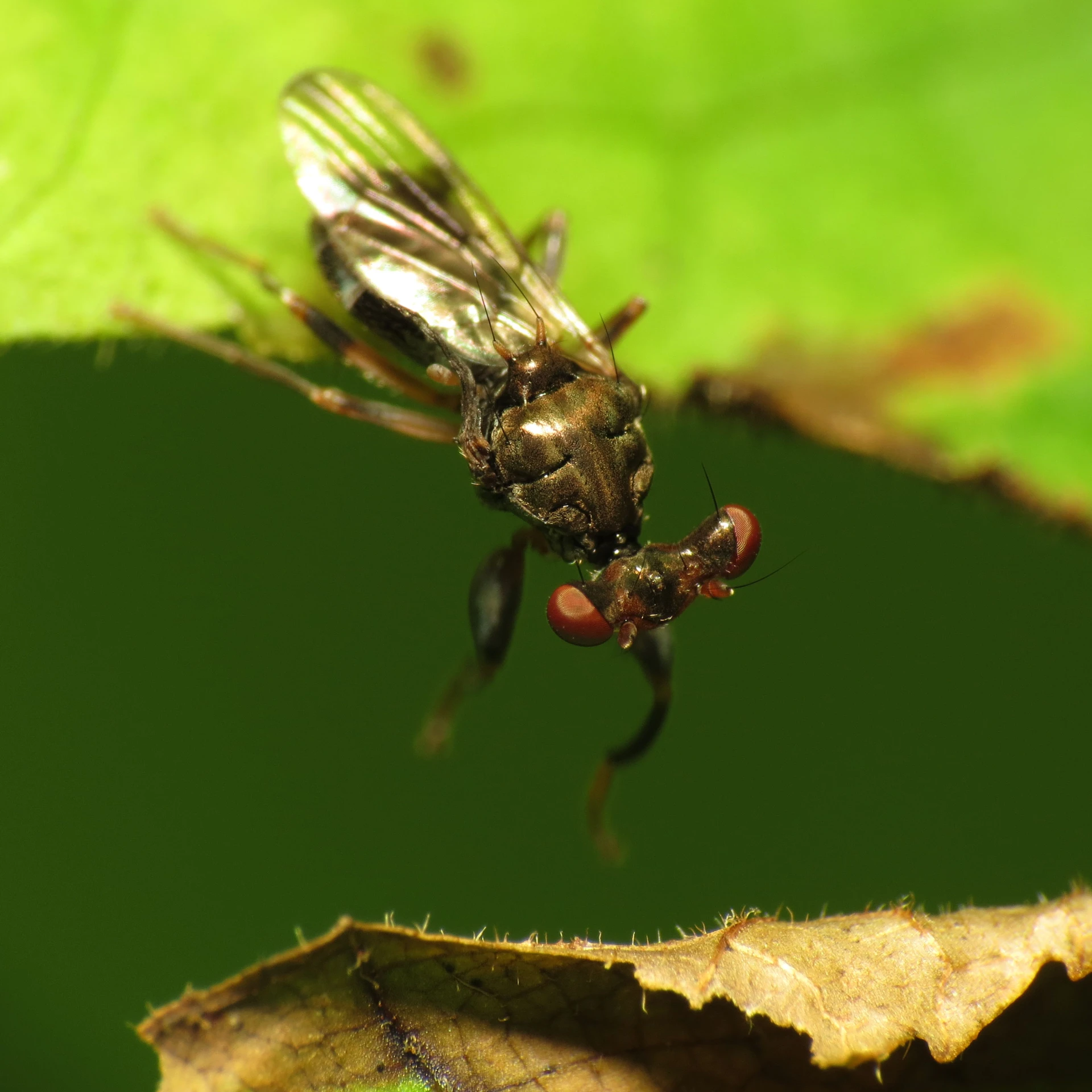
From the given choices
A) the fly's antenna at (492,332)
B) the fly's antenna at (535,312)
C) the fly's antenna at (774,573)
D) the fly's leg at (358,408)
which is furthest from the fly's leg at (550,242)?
the fly's antenna at (774,573)

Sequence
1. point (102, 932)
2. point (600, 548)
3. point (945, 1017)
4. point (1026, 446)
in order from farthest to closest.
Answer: point (600, 548) → point (1026, 446) → point (102, 932) → point (945, 1017)

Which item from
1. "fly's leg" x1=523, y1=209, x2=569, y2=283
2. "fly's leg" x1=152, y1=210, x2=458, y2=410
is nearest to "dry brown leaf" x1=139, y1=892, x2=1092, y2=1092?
"fly's leg" x1=152, y1=210, x2=458, y2=410

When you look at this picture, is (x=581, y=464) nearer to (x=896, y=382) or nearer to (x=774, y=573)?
(x=774, y=573)

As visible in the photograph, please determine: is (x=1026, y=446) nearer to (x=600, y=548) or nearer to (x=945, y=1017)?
(x=600, y=548)

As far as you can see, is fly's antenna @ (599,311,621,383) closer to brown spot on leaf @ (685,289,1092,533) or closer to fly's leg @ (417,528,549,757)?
brown spot on leaf @ (685,289,1092,533)

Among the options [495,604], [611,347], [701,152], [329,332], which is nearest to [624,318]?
[611,347]

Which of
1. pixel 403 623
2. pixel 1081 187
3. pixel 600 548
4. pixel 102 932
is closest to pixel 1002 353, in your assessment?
pixel 1081 187
